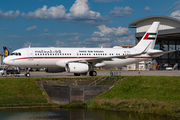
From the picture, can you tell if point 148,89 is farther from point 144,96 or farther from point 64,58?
point 64,58

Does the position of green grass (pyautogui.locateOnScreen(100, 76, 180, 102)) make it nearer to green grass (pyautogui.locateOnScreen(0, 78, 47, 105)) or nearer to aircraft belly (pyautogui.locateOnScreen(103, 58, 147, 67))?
Result: green grass (pyautogui.locateOnScreen(0, 78, 47, 105))

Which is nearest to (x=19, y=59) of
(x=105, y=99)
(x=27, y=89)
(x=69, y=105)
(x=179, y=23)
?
(x=27, y=89)

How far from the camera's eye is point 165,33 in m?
66.2

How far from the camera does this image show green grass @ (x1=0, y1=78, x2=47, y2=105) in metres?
23.7

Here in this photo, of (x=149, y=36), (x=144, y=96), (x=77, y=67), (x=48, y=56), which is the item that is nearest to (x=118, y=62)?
(x=149, y=36)

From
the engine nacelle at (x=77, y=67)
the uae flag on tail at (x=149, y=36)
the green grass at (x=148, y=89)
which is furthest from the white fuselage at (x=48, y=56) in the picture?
the green grass at (x=148, y=89)

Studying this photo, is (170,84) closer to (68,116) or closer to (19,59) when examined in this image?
(68,116)

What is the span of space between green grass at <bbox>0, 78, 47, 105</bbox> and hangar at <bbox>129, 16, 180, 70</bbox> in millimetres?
48565

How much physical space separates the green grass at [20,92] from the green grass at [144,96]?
569 centimetres

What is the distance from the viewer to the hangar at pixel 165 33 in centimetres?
6588

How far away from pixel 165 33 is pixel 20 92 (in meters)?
51.4

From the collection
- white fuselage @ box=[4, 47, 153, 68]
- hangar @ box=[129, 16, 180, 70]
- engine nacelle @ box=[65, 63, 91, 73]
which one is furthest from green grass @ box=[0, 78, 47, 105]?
hangar @ box=[129, 16, 180, 70]

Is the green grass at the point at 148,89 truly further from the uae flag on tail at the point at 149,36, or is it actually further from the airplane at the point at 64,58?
the uae flag on tail at the point at 149,36

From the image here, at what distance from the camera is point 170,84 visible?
2441 centimetres
